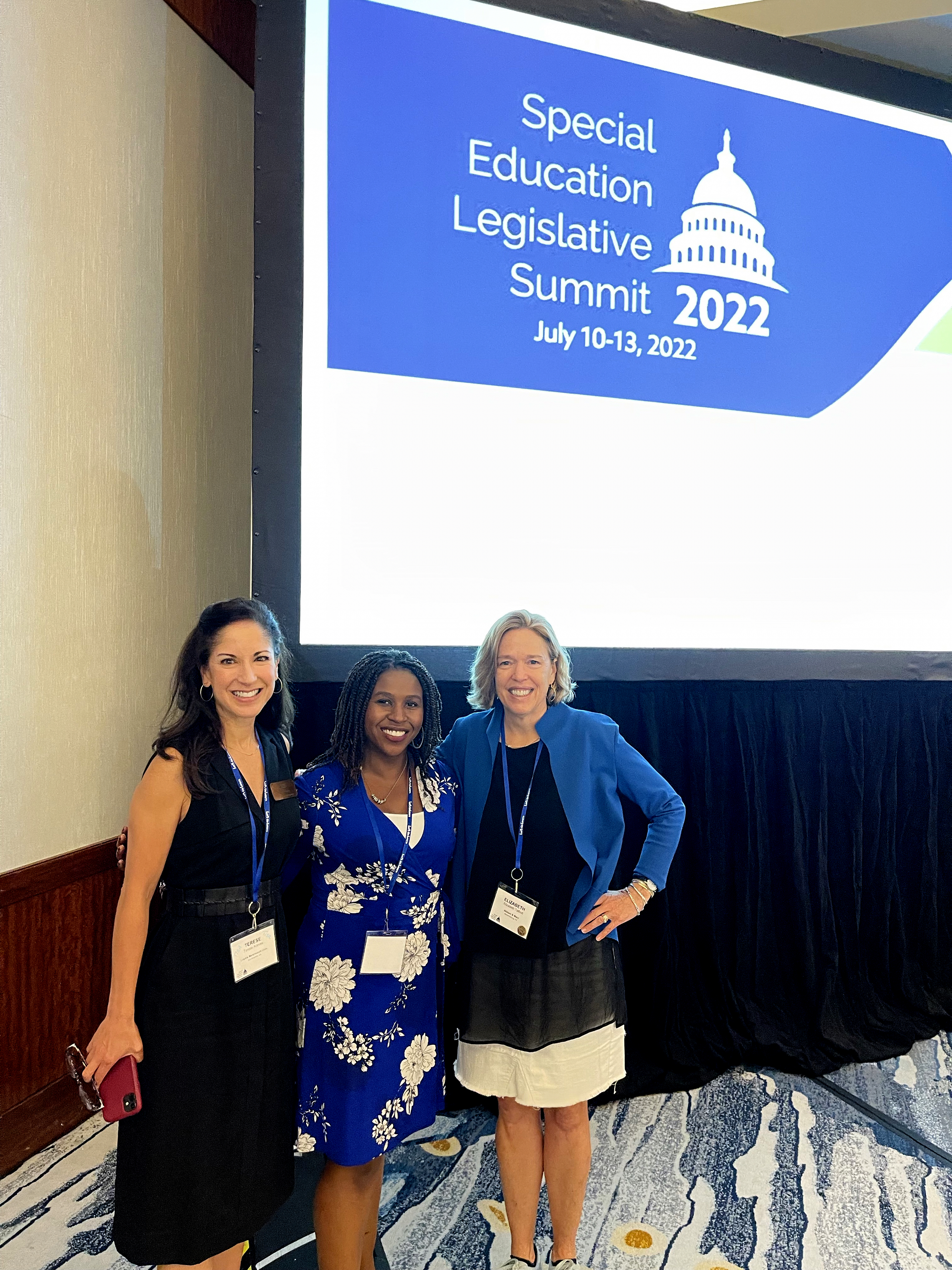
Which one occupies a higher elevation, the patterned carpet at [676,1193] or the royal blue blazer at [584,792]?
the royal blue blazer at [584,792]

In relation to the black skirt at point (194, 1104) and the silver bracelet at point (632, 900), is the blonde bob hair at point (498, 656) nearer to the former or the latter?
the silver bracelet at point (632, 900)

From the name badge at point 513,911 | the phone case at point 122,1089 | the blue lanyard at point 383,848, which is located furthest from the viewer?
the name badge at point 513,911

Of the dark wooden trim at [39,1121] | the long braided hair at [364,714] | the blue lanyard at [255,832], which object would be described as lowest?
the dark wooden trim at [39,1121]

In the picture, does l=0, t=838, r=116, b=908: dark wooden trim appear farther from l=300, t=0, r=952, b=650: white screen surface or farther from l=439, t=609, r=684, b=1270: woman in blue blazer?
l=439, t=609, r=684, b=1270: woman in blue blazer

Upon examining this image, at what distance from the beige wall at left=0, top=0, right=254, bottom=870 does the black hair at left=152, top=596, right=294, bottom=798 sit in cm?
98

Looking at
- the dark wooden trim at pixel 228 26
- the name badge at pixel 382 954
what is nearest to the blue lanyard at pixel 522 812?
the name badge at pixel 382 954

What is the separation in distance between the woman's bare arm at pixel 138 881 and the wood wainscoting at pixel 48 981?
1.02 meters

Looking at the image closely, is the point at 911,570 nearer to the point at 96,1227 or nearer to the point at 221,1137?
the point at 221,1137

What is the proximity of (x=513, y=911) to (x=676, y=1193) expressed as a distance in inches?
38.9

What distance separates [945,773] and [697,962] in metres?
1.22

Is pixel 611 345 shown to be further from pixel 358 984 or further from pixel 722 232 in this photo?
pixel 358 984

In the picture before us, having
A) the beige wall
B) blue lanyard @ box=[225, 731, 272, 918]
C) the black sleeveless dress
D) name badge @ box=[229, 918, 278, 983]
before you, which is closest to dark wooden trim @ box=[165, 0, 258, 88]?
the beige wall

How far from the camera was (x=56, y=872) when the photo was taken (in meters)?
2.30

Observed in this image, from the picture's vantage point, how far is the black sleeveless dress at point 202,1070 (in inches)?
52.4
